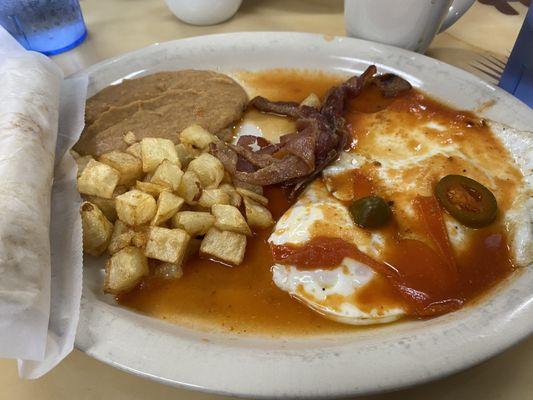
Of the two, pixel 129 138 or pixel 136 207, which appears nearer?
pixel 136 207

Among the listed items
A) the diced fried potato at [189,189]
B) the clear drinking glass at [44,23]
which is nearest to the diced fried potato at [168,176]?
the diced fried potato at [189,189]

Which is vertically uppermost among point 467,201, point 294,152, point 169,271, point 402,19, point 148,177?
point 402,19

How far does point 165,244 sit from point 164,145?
44cm

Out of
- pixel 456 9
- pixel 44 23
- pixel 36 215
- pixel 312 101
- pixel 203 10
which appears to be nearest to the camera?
pixel 36 215

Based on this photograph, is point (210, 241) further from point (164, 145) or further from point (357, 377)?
point (357, 377)

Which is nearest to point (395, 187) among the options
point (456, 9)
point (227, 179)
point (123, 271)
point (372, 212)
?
point (372, 212)

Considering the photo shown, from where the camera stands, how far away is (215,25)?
3.04 meters

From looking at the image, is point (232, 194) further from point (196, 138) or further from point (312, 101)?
point (312, 101)

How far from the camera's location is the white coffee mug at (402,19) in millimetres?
2188

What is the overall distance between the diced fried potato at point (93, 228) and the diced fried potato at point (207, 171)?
0.39m

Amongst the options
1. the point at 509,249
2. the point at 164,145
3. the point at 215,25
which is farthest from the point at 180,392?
the point at 215,25

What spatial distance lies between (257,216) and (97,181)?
22.6 inches

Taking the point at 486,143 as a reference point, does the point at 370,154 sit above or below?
below

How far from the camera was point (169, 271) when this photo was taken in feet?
4.96
